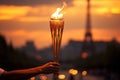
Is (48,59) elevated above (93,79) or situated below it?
above

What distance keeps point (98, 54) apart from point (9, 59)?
12.4 ft

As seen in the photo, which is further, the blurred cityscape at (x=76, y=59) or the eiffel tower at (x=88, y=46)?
the eiffel tower at (x=88, y=46)

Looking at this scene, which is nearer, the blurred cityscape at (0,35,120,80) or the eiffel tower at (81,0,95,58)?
the blurred cityscape at (0,35,120,80)

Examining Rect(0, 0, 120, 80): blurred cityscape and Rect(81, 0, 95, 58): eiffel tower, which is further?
Rect(81, 0, 95, 58): eiffel tower

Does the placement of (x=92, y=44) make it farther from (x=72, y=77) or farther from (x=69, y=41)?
(x=72, y=77)

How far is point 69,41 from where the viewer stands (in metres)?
17.8

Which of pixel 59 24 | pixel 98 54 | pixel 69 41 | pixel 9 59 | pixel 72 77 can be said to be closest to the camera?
pixel 59 24

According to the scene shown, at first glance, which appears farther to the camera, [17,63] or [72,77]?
[17,63]

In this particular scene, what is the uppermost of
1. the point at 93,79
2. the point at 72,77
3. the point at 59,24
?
the point at 59,24

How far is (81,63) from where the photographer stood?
18.8m

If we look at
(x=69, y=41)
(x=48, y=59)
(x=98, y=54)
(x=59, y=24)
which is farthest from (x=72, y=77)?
(x=59, y=24)

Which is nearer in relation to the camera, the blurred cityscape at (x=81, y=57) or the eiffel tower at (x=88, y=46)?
the blurred cityscape at (x=81, y=57)

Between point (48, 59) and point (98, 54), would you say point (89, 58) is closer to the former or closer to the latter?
point (98, 54)

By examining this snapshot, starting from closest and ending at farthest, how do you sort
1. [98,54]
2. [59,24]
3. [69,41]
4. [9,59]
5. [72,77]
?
[59,24], [72,77], [69,41], [9,59], [98,54]
